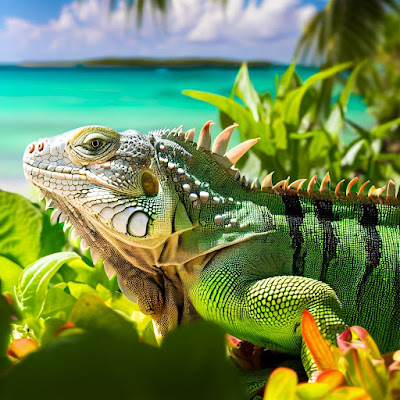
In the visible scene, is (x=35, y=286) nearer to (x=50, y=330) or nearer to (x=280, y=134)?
(x=50, y=330)

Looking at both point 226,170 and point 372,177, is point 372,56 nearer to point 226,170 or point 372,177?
point 372,177

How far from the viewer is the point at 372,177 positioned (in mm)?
1980

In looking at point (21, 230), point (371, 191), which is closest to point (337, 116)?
point (371, 191)

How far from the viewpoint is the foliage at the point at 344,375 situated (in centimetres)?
42

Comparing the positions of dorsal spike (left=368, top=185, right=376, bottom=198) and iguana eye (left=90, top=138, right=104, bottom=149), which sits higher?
iguana eye (left=90, top=138, right=104, bottom=149)

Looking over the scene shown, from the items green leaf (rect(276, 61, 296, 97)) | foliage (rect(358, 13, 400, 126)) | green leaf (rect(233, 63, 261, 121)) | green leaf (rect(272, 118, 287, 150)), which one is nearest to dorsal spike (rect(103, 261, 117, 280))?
green leaf (rect(272, 118, 287, 150))

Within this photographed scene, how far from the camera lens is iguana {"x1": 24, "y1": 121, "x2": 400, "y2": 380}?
2.68 feet

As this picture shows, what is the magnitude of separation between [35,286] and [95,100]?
4.78 m

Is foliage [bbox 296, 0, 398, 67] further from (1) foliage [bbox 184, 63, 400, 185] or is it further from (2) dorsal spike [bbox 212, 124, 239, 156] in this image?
(2) dorsal spike [bbox 212, 124, 239, 156]

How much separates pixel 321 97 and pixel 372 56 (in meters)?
1.28

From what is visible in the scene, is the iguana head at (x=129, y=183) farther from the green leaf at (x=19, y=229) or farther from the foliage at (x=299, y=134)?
the foliage at (x=299, y=134)

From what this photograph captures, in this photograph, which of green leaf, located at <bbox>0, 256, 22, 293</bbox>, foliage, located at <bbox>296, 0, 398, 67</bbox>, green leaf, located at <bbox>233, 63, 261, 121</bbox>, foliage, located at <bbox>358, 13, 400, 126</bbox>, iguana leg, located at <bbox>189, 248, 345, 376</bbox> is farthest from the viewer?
foliage, located at <bbox>296, 0, 398, 67</bbox>

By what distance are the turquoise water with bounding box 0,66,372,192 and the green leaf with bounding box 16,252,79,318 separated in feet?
13.6

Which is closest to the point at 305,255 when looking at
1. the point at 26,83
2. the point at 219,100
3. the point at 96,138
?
the point at 96,138
